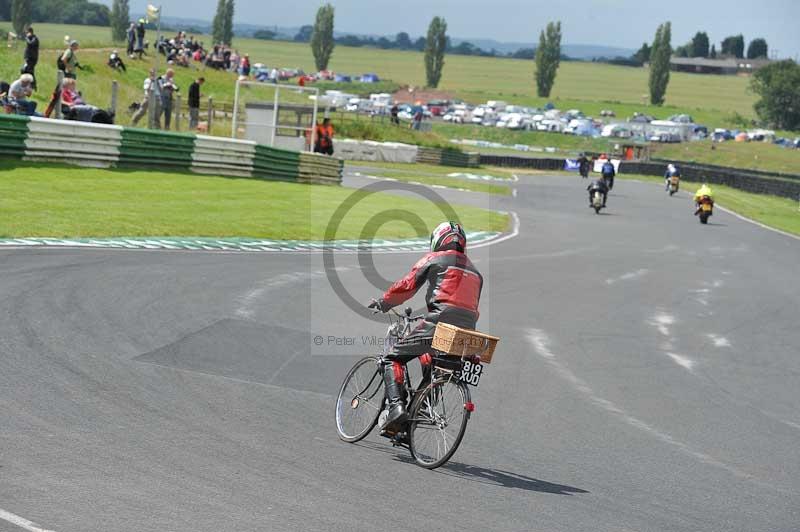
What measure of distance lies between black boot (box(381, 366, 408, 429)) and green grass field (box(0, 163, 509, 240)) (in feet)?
32.9

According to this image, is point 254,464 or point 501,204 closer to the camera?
point 254,464

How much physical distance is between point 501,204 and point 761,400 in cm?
2679

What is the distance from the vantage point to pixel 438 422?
7715 mm

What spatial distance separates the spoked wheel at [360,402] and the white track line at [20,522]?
3.13 m

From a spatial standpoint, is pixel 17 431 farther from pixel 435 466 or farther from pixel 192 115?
pixel 192 115

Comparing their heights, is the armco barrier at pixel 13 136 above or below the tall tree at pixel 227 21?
below

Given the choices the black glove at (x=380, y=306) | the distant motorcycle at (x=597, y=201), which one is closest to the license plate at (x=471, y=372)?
the black glove at (x=380, y=306)

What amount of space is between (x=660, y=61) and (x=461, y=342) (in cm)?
13229

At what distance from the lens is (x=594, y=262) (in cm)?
2375

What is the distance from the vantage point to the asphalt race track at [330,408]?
659 centimetres

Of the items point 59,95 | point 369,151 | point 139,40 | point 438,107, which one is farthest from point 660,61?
point 59,95

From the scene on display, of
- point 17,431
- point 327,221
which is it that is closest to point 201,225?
point 327,221

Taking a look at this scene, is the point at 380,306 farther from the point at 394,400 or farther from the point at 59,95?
the point at 59,95

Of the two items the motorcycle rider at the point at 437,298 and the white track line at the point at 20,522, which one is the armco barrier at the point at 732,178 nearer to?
the motorcycle rider at the point at 437,298
